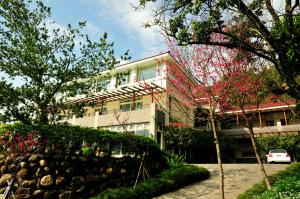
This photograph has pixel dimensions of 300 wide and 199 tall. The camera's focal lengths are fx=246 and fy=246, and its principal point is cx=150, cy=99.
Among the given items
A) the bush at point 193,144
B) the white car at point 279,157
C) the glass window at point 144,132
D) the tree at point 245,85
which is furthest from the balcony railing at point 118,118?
the white car at point 279,157

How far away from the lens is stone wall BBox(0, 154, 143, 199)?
999 centimetres

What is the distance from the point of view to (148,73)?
27.3m

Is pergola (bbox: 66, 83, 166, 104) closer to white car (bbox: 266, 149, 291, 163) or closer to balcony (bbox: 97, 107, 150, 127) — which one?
balcony (bbox: 97, 107, 150, 127)

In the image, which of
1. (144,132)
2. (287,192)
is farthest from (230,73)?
(144,132)

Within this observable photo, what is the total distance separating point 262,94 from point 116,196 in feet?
24.2

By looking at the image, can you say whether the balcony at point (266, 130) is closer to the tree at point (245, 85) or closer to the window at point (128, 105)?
the window at point (128, 105)

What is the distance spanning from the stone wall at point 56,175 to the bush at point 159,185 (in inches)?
36.6

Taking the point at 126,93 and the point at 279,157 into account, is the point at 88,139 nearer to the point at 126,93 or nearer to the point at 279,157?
the point at 126,93

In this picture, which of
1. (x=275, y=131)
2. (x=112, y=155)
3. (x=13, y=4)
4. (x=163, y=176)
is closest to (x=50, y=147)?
(x=112, y=155)

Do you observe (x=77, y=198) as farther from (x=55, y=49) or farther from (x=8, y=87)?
(x=55, y=49)

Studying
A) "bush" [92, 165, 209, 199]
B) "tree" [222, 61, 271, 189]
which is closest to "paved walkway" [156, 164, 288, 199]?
"bush" [92, 165, 209, 199]

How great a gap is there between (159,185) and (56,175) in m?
4.70

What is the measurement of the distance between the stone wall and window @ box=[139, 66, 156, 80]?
51.2 ft

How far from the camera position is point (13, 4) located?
12992 millimetres
